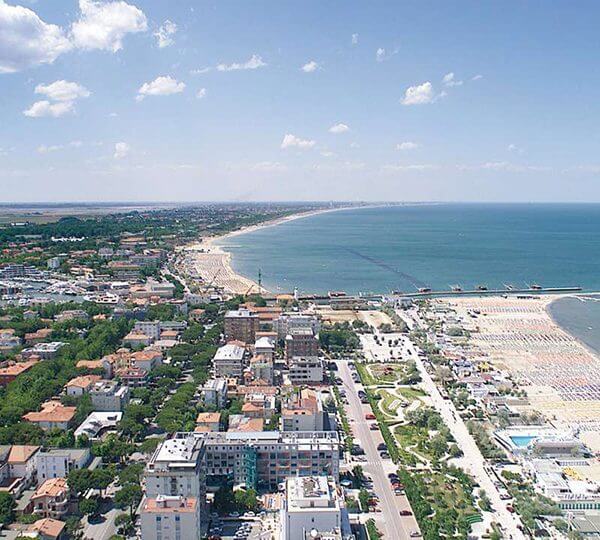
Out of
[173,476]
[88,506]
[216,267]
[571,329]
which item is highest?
[173,476]

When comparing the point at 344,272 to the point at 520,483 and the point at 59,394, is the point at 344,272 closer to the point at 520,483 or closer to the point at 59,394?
the point at 59,394

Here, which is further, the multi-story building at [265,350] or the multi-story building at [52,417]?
the multi-story building at [265,350]

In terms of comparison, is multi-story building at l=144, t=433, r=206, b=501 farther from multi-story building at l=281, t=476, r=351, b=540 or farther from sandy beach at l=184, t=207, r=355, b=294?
sandy beach at l=184, t=207, r=355, b=294

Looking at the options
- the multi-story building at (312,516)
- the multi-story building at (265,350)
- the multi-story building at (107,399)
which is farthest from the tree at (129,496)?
the multi-story building at (265,350)

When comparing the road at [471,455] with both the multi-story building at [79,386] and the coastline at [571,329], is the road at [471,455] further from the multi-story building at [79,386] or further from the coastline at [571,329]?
the multi-story building at [79,386]

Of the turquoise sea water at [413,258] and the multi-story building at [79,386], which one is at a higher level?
the multi-story building at [79,386]

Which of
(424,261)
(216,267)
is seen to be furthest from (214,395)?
(424,261)

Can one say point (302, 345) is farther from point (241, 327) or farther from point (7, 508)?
point (7, 508)

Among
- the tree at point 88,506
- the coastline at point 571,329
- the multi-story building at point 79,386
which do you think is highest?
the multi-story building at point 79,386
